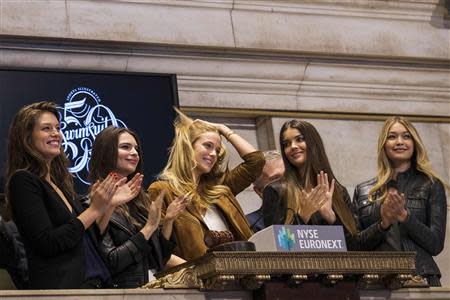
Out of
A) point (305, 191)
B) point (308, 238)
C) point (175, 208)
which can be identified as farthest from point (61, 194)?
point (305, 191)

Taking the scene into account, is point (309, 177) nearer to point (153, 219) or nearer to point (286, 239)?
point (153, 219)

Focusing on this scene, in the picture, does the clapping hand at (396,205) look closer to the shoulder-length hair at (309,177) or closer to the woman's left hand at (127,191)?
the shoulder-length hair at (309,177)

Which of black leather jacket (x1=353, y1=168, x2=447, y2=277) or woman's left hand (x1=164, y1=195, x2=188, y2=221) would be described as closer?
woman's left hand (x1=164, y1=195, x2=188, y2=221)

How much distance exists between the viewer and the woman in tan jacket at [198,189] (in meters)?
7.66

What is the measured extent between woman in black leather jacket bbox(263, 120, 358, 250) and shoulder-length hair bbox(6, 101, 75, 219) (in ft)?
4.43

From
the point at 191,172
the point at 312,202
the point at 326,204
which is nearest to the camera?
the point at 312,202

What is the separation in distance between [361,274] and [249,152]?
7.18ft

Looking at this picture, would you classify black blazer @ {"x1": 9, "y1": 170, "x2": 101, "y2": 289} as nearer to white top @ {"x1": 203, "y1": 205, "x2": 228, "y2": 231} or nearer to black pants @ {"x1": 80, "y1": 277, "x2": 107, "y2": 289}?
black pants @ {"x1": 80, "y1": 277, "x2": 107, "y2": 289}

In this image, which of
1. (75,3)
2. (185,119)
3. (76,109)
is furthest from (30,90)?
(185,119)

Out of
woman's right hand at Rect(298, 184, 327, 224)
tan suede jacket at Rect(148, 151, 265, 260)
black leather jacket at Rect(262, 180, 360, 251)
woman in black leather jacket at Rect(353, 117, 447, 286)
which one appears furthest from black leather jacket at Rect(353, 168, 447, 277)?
tan suede jacket at Rect(148, 151, 265, 260)

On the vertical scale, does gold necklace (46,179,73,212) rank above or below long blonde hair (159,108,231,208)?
below

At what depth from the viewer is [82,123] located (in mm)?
Answer: 9789

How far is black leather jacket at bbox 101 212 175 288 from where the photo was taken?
6.81 metres

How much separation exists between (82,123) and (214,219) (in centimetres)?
225
